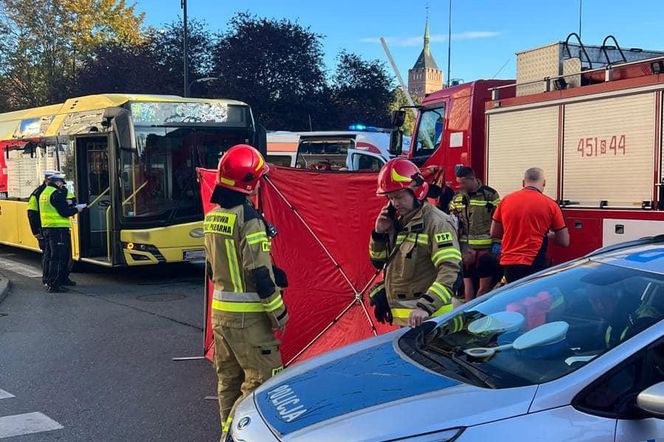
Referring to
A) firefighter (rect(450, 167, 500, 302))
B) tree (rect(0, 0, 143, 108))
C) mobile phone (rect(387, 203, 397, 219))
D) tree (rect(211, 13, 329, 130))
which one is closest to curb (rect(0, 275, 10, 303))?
firefighter (rect(450, 167, 500, 302))

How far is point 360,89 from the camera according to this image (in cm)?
3534

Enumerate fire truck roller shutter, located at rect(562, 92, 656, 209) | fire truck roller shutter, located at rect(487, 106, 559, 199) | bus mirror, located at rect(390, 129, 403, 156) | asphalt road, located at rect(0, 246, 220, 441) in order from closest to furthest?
asphalt road, located at rect(0, 246, 220, 441) → fire truck roller shutter, located at rect(562, 92, 656, 209) → fire truck roller shutter, located at rect(487, 106, 559, 199) → bus mirror, located at rect(390, 129, 403, 156)

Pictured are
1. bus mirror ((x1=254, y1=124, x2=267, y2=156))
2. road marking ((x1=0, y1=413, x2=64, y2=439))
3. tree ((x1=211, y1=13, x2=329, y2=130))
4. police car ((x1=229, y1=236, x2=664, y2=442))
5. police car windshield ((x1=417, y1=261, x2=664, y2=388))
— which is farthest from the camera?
tree ((x1=211, y1=13, x2=329, y2=130))

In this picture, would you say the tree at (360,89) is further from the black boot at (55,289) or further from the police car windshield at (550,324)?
the police car windshield at (550,324)

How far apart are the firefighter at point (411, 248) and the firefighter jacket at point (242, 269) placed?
83cm

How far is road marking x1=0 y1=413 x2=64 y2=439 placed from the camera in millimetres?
4809

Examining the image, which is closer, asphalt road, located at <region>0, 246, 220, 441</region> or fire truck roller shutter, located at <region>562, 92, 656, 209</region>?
asphalt road, located at <region>0, 246, 220, 441</region>

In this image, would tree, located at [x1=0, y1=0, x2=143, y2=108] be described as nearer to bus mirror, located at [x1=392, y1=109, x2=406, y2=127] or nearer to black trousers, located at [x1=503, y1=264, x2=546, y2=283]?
bus mirror, located at [x1=392, y1=109, x2=406, y2=127]

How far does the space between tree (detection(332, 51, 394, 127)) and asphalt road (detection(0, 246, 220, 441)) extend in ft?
83.1

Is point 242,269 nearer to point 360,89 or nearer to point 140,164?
point 140,164

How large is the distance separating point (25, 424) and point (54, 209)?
20.2 feet

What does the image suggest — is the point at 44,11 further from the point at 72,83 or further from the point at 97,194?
the point at 97,194

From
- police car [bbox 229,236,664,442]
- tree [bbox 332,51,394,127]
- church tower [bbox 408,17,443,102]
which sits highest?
church tower [bbox 408,17,443,102]

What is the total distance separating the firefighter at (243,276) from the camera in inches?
157
